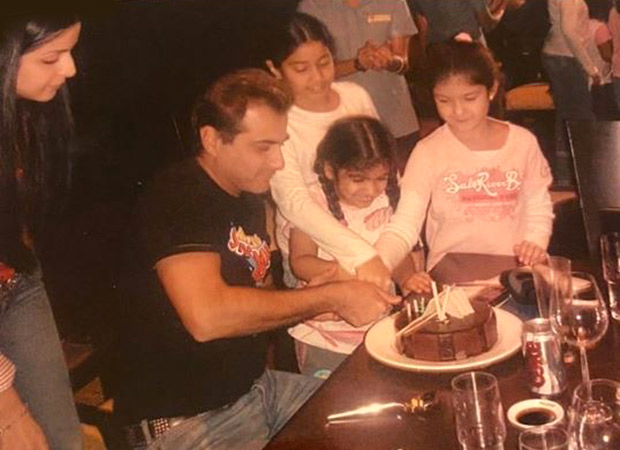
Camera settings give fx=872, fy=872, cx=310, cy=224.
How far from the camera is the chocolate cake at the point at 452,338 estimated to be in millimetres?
1604

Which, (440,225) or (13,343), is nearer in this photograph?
(13,343)

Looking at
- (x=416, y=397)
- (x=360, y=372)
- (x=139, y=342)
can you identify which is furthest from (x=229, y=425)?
(x=416, y=397)

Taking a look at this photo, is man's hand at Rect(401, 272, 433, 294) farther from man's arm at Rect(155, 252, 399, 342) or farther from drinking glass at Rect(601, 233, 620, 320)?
drinking glass at Rect(601, 233, 620, 320)

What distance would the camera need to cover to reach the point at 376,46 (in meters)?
2.13

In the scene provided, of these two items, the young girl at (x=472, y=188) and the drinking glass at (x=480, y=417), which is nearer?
the drinking glass at (x=480, y=417)

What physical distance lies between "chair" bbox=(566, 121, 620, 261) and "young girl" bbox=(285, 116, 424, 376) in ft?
1.49

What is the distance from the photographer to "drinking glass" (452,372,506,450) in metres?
1.35

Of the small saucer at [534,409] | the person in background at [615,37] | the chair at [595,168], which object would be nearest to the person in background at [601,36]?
the person in background at [615,37]

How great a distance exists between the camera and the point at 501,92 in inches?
83.1

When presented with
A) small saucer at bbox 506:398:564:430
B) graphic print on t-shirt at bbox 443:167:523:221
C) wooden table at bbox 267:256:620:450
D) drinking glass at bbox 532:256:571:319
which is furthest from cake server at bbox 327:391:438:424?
graphic print on t-shirt at bbox 443:167:523:221

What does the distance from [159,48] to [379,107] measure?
21.7 inches

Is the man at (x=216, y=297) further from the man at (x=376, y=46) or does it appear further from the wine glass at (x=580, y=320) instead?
the wine glass at (x=580, y=320)

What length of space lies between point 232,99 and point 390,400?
88 cm

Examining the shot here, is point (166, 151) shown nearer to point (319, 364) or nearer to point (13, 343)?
point (13, 343)
